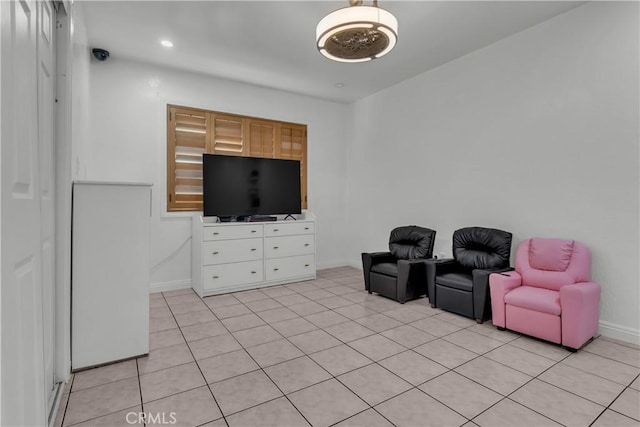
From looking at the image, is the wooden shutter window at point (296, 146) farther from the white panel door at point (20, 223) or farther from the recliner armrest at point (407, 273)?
the white panel door at point (20, 223)

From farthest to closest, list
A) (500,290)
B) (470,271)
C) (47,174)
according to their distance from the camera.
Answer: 1. (470,271)
2. (500,290)
3. (47,174)

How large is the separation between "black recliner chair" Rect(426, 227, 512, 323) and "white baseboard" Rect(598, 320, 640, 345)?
0.89 metres

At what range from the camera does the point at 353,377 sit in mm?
2199

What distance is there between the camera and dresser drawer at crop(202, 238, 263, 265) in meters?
4.13

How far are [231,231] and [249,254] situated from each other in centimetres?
42

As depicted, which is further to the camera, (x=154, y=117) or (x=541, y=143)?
(x=154, y=117)

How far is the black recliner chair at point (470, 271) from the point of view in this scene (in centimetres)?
320

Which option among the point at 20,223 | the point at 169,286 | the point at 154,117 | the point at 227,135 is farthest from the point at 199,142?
the point at 20,223

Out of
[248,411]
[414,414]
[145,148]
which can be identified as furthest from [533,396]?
[145,148]

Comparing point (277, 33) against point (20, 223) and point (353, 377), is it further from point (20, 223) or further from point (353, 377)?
point (353, 377)

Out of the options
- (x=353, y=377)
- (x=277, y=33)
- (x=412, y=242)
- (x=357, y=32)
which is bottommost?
(x=353, y=377)

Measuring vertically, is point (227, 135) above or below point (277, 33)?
below

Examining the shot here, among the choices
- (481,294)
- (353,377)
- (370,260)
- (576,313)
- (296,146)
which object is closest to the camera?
(353,377)

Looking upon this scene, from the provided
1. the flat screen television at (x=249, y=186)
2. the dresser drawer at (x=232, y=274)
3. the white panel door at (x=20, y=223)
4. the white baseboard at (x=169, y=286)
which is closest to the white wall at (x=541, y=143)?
the flat screen television at (x=249, y=186)
